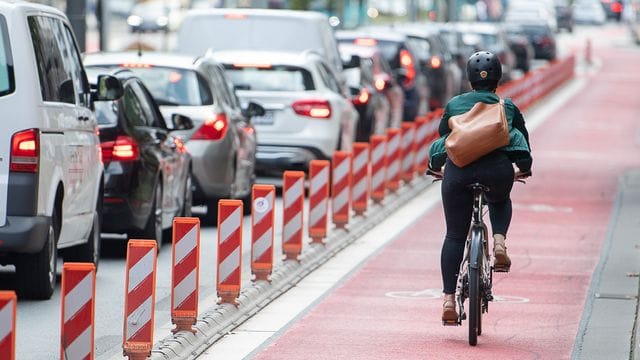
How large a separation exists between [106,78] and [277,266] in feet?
6.61

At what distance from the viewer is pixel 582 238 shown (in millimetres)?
17859

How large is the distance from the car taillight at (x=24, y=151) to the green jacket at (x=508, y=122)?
8.30 ft

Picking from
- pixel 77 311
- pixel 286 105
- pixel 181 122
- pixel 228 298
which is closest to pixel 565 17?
pixel 286 105

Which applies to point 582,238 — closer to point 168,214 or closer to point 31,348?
point 168,214

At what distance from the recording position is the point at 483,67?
10977 millimetres

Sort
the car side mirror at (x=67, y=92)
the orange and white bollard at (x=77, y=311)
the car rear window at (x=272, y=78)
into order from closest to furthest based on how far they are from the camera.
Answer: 1. the orange and white bollard at (x=77, y=311)
2. the car side mirror at (x=67, y=92)
3. the car rear window at (x=272, y=78)

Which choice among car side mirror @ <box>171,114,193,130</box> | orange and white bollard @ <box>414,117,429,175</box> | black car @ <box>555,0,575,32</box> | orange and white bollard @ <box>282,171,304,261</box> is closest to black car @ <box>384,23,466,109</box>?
orange and white bollard @ <box>414,117,429,175</box>

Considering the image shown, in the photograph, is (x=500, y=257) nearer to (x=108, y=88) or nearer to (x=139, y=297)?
(x=139, y=297)

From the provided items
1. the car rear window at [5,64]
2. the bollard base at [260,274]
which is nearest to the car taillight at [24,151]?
the car rear window at [5,64]

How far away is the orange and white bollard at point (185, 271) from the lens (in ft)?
35.1

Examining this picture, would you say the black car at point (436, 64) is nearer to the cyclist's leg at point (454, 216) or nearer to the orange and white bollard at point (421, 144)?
the orange and white bollard at point (421, 144)

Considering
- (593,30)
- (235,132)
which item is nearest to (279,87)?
(235,132)

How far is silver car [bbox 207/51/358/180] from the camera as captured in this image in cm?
2106

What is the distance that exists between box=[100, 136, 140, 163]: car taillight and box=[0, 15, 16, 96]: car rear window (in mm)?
3001
